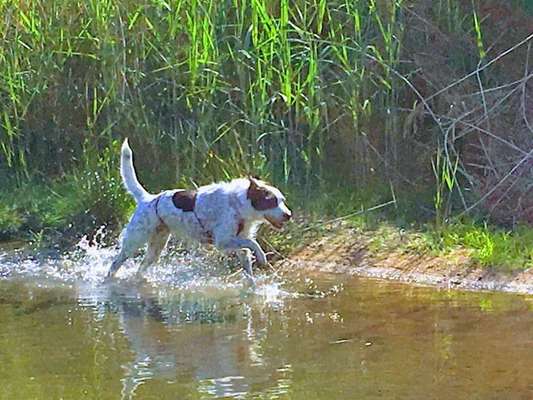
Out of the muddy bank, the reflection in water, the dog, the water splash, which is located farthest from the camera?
the dog

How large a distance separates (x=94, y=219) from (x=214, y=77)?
1515mm

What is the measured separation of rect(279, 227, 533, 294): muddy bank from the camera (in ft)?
26.0

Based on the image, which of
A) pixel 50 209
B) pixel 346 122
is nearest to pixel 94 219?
pixel 50 209

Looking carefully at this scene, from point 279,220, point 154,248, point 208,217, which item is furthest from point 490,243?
point 154,248

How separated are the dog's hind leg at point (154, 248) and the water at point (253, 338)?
95 mm

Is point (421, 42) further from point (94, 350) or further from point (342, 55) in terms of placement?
point (94, 350)

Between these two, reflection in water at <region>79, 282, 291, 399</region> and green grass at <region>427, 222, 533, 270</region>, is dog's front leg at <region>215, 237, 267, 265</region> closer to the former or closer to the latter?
reflection in water at <region>79, 282, 291, 399</region>

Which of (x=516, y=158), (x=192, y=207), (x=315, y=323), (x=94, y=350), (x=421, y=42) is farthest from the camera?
(x=421, y=42)

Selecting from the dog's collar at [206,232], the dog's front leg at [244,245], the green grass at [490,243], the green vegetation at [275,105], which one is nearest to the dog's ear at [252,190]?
the dog's front leg at [244,245]

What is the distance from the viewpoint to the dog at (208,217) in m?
8.16

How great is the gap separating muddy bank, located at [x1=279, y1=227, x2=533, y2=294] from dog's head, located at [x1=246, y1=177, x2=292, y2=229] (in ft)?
2.37

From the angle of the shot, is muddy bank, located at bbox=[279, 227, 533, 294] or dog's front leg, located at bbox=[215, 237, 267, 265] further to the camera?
dog's front leg, located at bbox=[215, 237, 267, 265]

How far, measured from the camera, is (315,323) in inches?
268

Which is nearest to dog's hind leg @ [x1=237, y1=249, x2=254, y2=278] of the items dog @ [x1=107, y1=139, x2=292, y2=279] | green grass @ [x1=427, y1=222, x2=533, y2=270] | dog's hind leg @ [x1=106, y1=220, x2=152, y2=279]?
dog @ [x1=107, y1=139, x2=292, y2=279]
